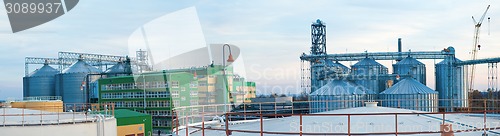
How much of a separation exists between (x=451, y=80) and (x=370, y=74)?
766 centimetres

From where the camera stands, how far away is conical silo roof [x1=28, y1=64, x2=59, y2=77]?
6900 centimetres

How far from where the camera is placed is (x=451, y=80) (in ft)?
135

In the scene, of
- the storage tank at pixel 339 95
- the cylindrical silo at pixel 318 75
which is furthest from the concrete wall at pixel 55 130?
the cylindrical silo at pixel 318 75

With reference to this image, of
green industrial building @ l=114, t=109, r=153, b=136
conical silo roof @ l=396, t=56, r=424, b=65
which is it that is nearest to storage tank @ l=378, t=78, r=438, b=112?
conical silo roof @ l=396, t=56, r=424, b=65

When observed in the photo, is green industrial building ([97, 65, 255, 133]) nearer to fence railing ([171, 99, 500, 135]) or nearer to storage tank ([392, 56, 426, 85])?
fence railing ([171, 99, 500, 135])

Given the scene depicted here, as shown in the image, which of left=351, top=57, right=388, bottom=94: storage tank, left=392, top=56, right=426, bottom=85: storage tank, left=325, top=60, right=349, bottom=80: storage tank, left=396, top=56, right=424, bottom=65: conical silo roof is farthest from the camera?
left=396, top=56, right=424, bottom=65: conical silo roof

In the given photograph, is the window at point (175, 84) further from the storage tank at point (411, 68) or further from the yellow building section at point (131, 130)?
the storage tank at point (411, 68)

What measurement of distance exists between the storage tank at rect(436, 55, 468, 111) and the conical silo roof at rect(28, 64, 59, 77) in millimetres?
57298

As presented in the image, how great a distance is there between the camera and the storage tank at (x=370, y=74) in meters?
40.3

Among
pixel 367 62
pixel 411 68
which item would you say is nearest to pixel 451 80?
A: pixel 411 68

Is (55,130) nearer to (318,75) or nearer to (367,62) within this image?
(318,75)

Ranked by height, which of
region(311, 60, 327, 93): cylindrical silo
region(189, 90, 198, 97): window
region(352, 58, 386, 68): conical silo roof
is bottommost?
region(189, 90, 198, 97): window

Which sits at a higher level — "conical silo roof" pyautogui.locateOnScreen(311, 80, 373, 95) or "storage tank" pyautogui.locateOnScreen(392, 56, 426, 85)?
"storage tank" pyautogui.locateOnScreen(392, 56, 426, 85)

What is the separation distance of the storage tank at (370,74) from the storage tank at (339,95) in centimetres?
308
